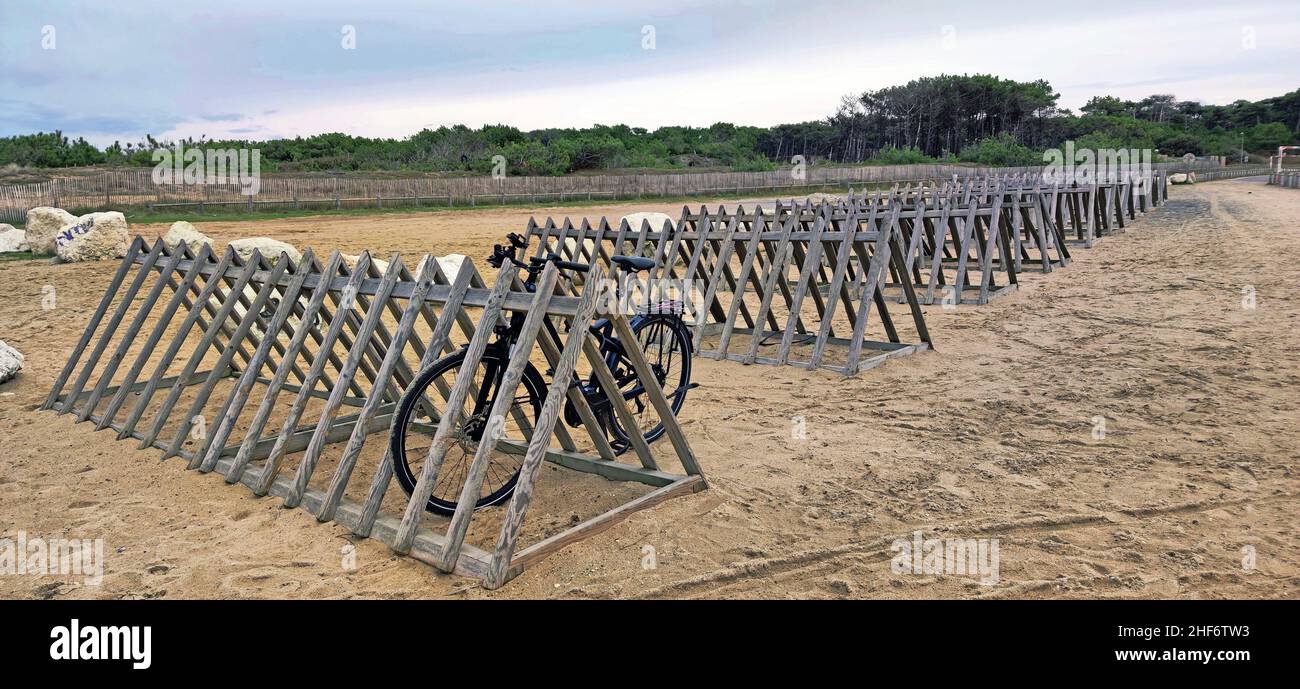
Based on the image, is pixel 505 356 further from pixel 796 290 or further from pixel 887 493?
pixel 796 290

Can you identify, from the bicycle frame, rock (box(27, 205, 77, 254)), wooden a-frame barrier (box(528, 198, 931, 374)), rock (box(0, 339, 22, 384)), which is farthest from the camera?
rock (box(27, 205, 77, 254))

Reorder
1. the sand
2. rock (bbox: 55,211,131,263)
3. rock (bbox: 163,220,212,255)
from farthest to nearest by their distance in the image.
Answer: rock (bbox: 55,211,131,263), rock (bbox: 163,220,212,255), the sand

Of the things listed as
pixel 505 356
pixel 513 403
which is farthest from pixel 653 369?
pixel 505 356

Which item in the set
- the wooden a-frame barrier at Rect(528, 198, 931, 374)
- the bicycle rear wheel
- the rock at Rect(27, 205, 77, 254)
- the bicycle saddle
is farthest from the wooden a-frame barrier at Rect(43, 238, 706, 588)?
the rock at Rect(27, 205, 77, 254)

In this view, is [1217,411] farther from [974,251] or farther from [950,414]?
[974,251]

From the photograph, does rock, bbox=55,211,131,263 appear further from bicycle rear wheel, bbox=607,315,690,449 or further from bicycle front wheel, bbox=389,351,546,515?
bicycle rear wheel, bbox=607,315,690,449

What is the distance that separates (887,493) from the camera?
4.45m

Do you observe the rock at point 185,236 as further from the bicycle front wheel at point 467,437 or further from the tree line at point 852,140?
the tree line at point 852,140

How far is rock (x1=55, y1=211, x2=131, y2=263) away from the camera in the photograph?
13781 mm

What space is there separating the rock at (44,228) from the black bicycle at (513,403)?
491 inches

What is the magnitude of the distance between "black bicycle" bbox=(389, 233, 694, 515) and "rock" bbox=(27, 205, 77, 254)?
12.5 metres

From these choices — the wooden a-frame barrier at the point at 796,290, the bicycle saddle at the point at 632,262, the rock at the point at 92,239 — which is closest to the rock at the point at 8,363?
the wooden a-frame barrier at the point at 796,290

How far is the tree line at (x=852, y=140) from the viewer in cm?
4419
